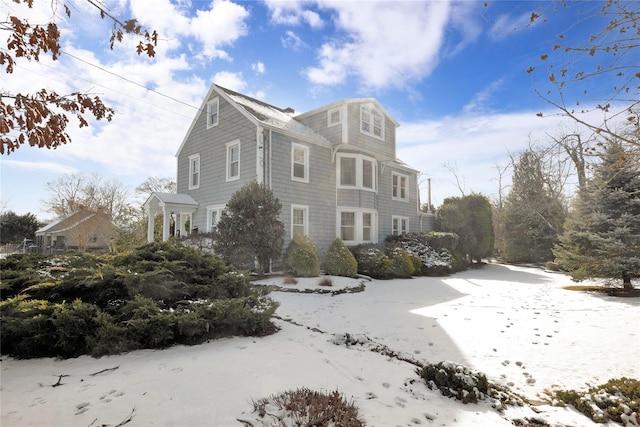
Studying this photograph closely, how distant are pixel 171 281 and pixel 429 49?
7.64m

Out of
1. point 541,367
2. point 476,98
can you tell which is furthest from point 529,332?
point 476,98

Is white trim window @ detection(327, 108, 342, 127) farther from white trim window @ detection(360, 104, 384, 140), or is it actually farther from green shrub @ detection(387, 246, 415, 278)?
green shrub @ detection(387, 246, 415, 278)

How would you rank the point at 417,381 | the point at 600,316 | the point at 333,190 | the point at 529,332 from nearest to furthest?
1. the point at 417,381
2. the point at 529,332
3. the point at 600,316
4. the point at 333,190

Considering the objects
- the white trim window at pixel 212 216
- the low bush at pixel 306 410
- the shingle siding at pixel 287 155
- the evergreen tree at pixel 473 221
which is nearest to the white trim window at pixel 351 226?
the shingle siding at pixel 287 155

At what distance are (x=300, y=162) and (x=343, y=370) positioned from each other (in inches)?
450

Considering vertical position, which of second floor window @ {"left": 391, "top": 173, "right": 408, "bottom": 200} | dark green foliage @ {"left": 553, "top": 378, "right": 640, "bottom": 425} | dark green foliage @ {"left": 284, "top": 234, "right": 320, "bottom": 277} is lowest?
dark green foliage @ {"left": 553, "top": 378, "right": 640, "bottom": 425}

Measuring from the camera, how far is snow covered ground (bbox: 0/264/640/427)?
7.97 ft

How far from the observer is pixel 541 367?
13.6 feet

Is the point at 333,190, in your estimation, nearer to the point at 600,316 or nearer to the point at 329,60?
the point at 329,60

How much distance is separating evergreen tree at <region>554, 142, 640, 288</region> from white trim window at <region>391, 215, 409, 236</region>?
28.6 feet

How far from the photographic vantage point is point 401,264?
43.6ft

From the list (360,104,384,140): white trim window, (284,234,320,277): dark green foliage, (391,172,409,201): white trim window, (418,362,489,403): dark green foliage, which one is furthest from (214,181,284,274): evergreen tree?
(391,172,409,201): white trim window

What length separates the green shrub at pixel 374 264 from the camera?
12.8m

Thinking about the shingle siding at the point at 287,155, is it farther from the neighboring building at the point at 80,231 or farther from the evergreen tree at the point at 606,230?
the neighboring building at the point at 80,231
